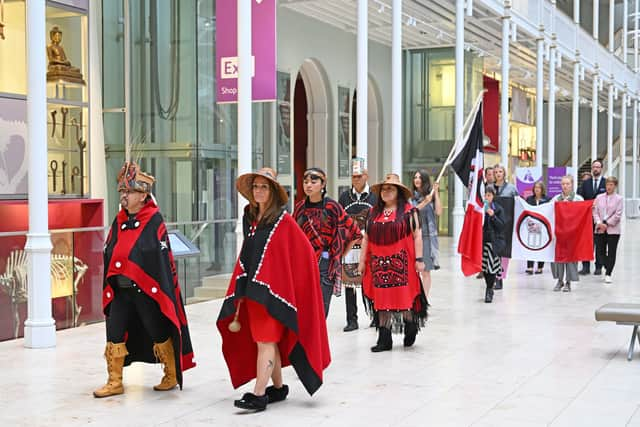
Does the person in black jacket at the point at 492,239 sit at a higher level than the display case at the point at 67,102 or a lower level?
lower

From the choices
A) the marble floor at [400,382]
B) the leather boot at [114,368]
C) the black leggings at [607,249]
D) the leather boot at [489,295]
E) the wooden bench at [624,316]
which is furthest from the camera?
the black leggings at [607,249]

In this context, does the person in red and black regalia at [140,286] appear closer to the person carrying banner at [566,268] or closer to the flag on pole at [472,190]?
the flag on pole at [472,190]

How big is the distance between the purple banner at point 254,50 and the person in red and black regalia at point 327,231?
10.6 ft

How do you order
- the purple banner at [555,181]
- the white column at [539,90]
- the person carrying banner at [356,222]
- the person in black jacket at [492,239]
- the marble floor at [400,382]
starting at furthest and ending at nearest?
the white column at [539,90] < the purple banner at [555,181] < the person in black jacket at [492,239] < the person carrying banner at [356,222] < the marble floor at [400,382]

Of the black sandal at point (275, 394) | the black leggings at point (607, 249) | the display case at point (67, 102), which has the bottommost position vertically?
the black sandal at point (275, 394)

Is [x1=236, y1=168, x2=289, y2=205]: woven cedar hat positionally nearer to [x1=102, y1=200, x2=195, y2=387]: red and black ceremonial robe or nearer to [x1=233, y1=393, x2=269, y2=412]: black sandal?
[x1=102, y1=200, x2=195, y2=387]: red and black ceremonial robe

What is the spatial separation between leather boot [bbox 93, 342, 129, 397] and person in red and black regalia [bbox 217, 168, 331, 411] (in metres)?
0.77

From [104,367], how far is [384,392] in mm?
2437

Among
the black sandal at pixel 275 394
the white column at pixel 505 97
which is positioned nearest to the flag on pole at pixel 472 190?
the black sandal at pixel 275 394

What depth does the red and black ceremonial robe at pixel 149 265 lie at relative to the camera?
246 inches

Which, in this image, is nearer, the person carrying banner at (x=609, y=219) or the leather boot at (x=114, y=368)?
the leather boot at (x=114, y=368)

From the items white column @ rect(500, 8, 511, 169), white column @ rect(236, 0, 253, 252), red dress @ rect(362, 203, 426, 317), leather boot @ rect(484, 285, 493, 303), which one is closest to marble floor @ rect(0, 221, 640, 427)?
red dress @ rect(362, 203, 426, 317)

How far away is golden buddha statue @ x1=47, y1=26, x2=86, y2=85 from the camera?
13435 mm

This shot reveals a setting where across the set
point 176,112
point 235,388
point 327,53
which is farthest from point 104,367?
point 327,53
